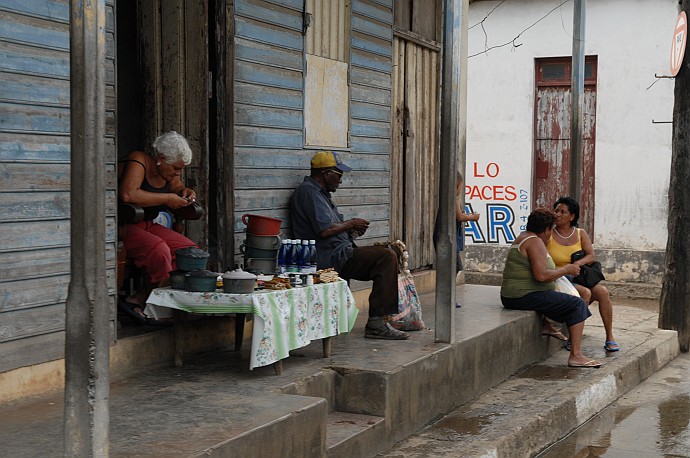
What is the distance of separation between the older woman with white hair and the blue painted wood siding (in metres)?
0.82

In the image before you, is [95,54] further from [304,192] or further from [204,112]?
[304,192]

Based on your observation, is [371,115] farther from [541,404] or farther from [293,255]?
[541,404]

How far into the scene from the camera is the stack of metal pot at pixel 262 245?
260 inches

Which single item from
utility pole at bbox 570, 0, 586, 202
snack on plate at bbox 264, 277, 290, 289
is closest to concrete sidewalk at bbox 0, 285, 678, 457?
snack on plate at bbox 264, 277, 290, 289

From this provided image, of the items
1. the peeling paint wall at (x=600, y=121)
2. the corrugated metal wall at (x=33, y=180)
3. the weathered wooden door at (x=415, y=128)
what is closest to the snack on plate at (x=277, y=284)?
the corrugated metal wall at (x=33, y=180)

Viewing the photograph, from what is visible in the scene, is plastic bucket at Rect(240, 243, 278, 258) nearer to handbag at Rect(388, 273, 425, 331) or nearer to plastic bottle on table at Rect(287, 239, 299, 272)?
plastic bottle on table at Rect(287, 239, 299, 272)

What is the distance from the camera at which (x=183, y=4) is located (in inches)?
273

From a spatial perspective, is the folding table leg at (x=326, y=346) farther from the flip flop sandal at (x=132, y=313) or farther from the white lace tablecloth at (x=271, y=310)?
the flip flop sandal at (x=132, y=313)

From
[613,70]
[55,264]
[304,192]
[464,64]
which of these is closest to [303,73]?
[304,192]

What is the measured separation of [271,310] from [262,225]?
40.9 inches

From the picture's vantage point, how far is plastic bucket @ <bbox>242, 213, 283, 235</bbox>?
666 cm

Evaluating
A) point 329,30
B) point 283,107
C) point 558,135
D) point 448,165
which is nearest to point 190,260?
point 448,165

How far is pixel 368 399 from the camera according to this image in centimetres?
603

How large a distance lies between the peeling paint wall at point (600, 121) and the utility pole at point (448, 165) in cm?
855
